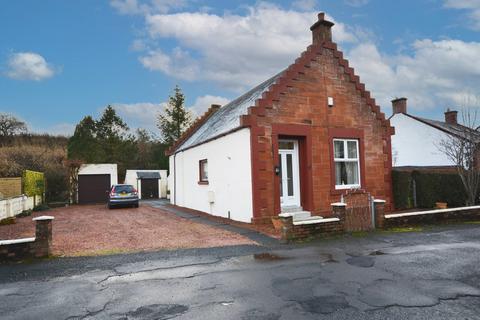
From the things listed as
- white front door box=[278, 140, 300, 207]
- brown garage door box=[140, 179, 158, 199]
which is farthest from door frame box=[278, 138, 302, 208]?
brown garage door box=[140, 179, 158, 199]

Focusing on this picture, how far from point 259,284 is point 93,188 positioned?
25546 mm

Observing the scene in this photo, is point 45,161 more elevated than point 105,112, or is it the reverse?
point 105,112

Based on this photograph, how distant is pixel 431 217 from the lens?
10.9m

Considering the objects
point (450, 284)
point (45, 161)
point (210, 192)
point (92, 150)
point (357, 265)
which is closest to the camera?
point (450, 284)

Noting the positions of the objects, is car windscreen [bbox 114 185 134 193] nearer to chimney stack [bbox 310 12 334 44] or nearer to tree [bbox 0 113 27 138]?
chimney stack [bbox 310 12 334 44]

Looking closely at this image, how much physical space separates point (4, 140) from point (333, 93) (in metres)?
39.4

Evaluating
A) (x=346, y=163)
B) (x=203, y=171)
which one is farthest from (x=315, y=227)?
(x=203, y=171)

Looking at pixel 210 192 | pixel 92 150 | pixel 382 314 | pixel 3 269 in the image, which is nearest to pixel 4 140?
pixel 92 150

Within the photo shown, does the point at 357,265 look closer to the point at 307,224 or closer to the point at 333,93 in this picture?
the point at 307,224

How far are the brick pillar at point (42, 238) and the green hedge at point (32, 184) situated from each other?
13.9 meters

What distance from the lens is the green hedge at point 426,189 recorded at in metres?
14.8

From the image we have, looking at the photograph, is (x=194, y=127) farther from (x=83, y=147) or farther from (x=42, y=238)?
(x=83, y=147)

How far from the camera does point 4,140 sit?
3759cm

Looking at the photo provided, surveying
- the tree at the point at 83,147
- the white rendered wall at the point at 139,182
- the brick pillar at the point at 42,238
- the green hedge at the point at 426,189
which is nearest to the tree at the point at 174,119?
the tree at the point at 83,147
